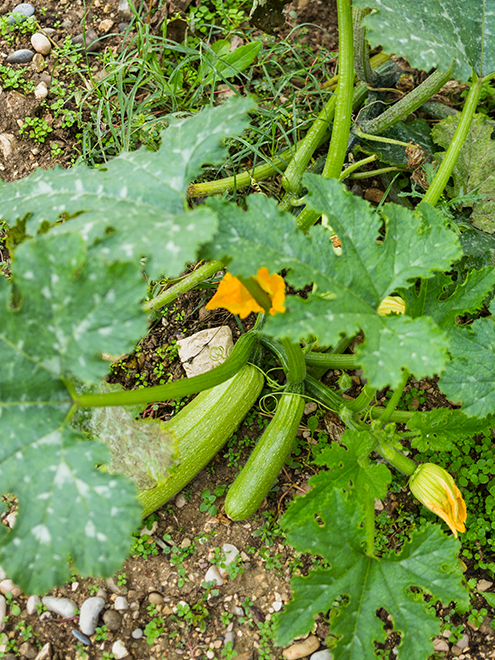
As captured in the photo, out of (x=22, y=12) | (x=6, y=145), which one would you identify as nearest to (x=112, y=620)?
(x=6, y=145)

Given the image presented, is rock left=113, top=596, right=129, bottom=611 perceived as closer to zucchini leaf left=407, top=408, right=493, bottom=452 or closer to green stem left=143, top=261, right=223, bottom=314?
green stem left=143, top=261, right=223, bottom=314

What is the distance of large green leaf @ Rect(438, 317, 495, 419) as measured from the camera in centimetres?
178

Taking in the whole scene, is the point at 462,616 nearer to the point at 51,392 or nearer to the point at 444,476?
the point at 444,476

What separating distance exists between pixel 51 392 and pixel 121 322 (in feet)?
0.90

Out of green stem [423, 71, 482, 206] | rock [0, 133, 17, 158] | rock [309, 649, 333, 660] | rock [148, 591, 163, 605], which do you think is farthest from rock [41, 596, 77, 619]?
rock [0, 133, 17, 158]

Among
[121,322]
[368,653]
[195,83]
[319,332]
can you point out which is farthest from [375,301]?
[195,83]

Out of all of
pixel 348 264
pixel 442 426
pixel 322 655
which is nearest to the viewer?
pixel 348 264

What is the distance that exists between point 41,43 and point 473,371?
9.07 ft

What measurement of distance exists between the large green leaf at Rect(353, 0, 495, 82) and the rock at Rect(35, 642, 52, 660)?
2.37 m

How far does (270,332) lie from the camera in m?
1.38

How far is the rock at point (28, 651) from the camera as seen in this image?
2102 millimetres

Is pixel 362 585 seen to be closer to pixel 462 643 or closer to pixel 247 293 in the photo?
pixel 462 643

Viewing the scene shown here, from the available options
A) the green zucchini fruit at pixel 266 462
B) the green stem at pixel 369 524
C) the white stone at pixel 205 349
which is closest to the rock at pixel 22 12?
the white stone at pixel 205 349

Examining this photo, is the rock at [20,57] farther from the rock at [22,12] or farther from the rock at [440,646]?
the rock at [440,646]
